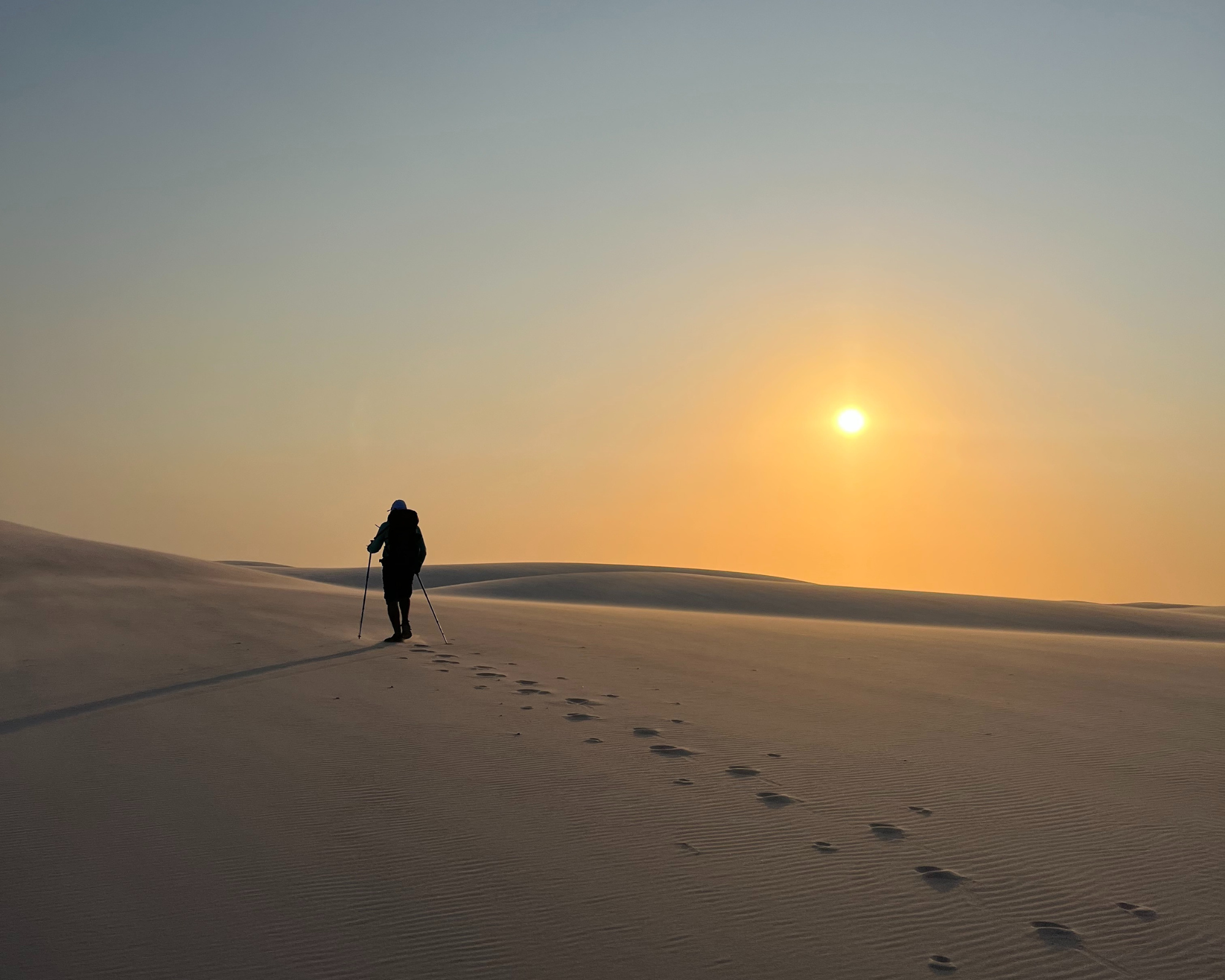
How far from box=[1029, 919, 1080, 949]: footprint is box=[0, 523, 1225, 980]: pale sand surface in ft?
0.08

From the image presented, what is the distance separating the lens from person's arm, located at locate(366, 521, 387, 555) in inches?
477

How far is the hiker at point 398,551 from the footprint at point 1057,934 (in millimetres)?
9255

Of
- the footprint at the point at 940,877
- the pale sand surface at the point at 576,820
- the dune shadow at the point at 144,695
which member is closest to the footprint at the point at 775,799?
the pale sand surface at the point at 576,820

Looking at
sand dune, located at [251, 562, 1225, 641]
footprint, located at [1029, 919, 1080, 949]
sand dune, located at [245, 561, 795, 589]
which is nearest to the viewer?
footprint, located at [1029, 919, 1080, 949]

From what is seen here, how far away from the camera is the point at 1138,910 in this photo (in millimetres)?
4262

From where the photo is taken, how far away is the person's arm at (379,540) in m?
12.1

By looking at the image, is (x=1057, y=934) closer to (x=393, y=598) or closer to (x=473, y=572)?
(x=393, y=598)

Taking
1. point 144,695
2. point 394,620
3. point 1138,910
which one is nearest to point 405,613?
point 394,620

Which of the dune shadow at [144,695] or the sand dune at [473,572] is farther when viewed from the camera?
the sand dune at [473,572]

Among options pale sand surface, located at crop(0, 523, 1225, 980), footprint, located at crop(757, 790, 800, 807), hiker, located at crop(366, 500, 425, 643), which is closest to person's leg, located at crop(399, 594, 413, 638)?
hiker, located at crop(366, 500, 425, 643)

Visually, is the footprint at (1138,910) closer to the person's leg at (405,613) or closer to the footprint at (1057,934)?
the footprint at (1057,934)

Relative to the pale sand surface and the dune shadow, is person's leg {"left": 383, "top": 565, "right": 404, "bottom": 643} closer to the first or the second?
the pale sand surface

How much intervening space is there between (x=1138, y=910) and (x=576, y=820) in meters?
2.75

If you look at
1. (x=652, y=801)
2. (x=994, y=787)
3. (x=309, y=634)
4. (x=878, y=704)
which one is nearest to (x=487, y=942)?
(x=652, y=801)
